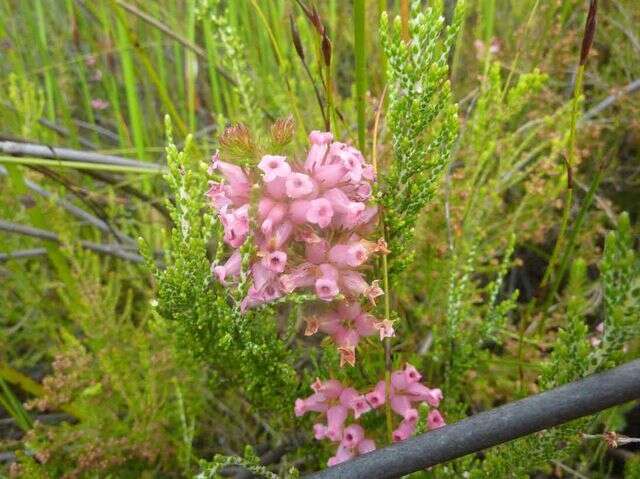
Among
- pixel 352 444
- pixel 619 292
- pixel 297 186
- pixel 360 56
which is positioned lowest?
pixel 352 444

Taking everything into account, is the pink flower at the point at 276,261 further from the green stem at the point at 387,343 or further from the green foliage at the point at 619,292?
the green foliage at the point at 619,292


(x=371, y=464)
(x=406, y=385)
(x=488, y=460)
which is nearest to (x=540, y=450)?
(x=488, y=460)

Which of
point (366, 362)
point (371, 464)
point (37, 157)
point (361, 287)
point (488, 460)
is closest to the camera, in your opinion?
point (371, 464)

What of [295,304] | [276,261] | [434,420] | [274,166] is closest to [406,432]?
[434,420]

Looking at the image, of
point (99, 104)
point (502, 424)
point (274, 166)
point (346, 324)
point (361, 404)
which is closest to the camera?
point (502, 424)

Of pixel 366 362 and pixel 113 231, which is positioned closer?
pixel 366 362

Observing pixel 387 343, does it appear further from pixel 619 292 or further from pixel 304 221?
pixel 619 292

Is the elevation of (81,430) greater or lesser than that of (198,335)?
lesser

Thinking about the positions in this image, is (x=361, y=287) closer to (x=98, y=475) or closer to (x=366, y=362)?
(x=366, y=362)
